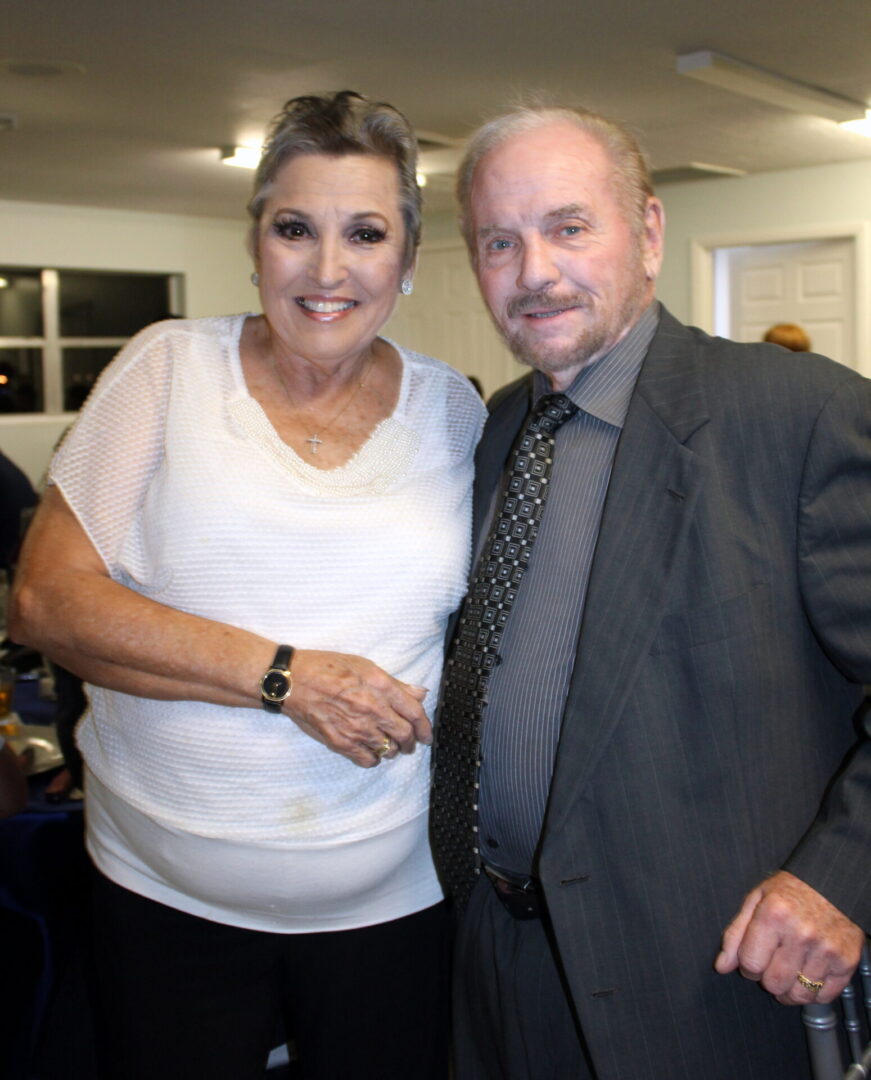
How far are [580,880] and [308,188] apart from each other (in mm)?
1095

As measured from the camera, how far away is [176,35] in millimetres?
4777

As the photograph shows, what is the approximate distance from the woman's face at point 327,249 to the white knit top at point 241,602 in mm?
149

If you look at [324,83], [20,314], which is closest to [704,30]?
[324,83]

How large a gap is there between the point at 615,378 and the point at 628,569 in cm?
35

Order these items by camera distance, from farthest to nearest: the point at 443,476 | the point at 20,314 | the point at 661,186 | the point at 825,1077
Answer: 1. the point at 20,314
2. the point at 661,186
3. the point at 443,476
4. the point at 825,1077

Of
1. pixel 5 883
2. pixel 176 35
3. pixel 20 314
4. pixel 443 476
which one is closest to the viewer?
pixel 443 476

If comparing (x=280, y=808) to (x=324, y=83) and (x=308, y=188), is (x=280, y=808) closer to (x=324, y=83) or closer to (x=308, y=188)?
(x=308, y=188)

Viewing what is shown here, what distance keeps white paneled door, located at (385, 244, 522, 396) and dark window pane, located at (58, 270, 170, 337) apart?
2.67 m

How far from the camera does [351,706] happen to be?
1.44 m

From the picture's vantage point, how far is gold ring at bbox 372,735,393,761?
1.48 meters

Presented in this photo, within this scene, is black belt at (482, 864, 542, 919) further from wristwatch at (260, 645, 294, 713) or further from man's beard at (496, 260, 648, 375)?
man's beard at (496, 260, 648, 375)

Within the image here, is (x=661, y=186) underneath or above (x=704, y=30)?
above

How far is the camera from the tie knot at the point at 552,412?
62.4 inches

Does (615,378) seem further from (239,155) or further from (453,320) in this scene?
(453,320)
